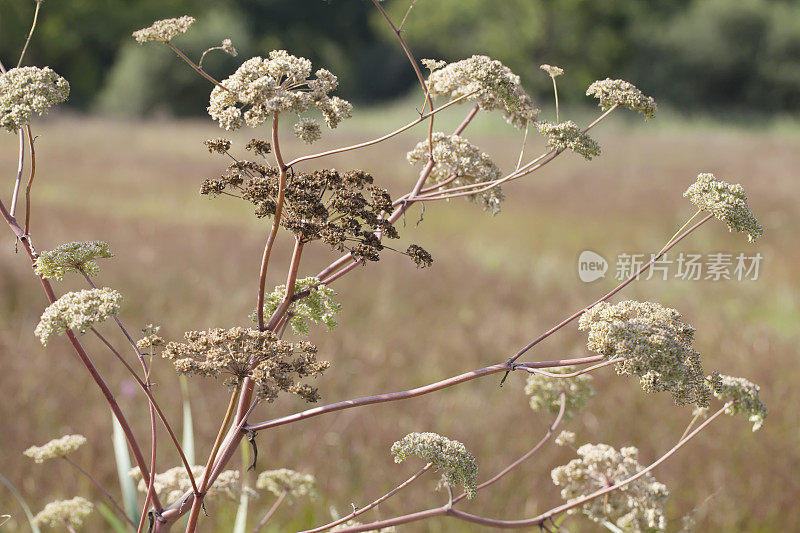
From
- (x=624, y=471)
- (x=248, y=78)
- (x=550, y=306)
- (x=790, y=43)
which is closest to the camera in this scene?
(x=248, y=78)

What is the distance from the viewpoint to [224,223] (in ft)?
37.1

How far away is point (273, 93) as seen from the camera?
44.0 inches

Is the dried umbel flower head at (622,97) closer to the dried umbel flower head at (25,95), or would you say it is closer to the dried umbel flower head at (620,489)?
the dried umbel flower head at (620,489)

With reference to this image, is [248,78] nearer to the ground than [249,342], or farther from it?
farther from it

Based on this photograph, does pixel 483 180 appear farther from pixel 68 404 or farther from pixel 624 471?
pixel 68 404

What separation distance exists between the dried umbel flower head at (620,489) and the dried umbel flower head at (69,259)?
1134 mm

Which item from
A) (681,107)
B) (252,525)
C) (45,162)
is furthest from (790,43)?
(252,525)

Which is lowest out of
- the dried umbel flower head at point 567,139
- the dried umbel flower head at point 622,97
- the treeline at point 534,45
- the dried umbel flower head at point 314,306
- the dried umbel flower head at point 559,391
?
the dried umbel flower head at point 314,306

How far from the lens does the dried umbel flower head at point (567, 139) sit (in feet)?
4.22

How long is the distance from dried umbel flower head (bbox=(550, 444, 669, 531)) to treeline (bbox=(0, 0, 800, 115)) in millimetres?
36502

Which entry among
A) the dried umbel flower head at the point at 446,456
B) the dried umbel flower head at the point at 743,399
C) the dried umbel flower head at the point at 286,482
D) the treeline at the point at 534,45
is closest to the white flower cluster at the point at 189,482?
the dried umbel flower head at the point at 286,482

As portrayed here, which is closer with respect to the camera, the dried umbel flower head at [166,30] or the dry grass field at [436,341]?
the dried umbel flower head at [166,30]

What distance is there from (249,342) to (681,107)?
45641 mm

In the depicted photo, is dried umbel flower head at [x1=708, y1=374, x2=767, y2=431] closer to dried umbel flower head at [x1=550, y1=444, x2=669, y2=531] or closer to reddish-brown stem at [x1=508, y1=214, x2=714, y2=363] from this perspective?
dried umbel flower head at [x1=550, y1=444, x2=669, y2=531]
